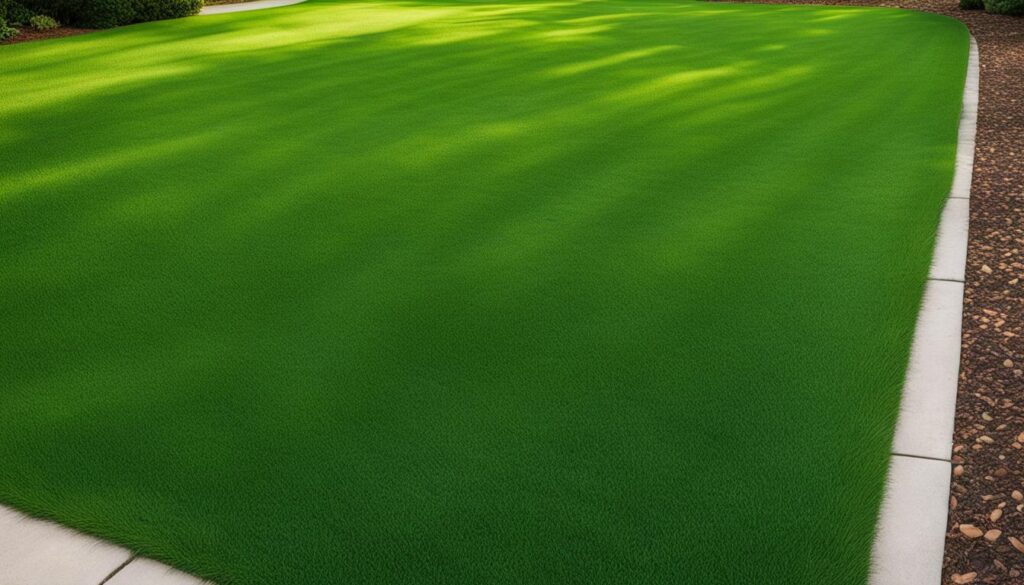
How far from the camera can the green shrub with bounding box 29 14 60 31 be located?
10859mm

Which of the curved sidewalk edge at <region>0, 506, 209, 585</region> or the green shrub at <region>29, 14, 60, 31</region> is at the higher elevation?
the green shrub at <region>29, 14, 60, 31</region>

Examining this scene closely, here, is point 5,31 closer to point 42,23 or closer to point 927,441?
point 42,23

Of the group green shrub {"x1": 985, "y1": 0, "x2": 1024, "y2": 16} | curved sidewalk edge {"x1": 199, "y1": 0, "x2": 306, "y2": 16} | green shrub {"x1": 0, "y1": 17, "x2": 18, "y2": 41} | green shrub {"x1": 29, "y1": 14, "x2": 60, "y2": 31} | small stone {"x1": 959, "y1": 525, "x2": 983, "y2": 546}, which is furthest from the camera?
curved sidewalk edge {"x1": 199, "y1": 0, "x2": 306, "y2": 16}

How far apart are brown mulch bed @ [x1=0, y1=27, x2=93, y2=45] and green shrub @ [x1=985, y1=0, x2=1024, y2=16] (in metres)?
13.3

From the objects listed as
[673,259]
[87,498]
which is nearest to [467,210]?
[673,259]

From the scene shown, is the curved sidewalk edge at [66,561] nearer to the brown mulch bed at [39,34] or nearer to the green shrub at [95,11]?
the brown mulch bed at [39,34]

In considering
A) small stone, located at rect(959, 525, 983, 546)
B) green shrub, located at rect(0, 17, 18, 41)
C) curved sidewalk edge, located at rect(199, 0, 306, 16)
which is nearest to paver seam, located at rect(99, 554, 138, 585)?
small stone, located at rect(959, 525, 983, 546)

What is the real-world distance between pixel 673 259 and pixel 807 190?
1.40 m

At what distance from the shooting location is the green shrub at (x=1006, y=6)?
12.6 metres

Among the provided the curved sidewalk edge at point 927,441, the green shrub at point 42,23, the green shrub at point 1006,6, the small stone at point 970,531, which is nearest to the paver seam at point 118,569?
the curved sidewalk edge at point 927,441

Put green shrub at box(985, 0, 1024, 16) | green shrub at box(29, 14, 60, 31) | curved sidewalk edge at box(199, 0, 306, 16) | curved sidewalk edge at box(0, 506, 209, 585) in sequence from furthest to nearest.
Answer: curved sidewalk edge at box(199, 0, 306, 16) < green shrub at box(985, 0, 1024, 16) < green shrub at box(29, 14, 60, 31) < curved sidewalk edge at box(0, 506, 209, 585)

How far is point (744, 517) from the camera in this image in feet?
7.64

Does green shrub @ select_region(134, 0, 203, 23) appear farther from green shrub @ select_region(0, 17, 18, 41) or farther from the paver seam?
the paver seam

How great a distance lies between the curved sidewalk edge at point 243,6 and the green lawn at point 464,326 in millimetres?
6546
